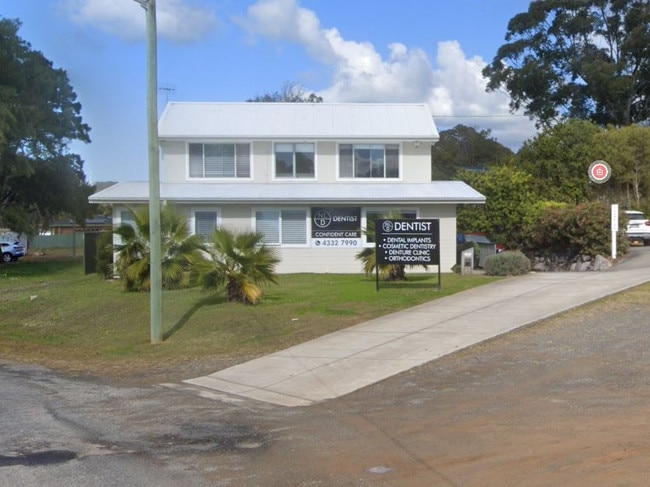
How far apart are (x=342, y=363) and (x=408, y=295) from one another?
6.87m

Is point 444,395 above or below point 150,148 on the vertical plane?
below

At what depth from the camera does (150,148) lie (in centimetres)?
1471

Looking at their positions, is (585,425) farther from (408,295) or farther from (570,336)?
(408,295)

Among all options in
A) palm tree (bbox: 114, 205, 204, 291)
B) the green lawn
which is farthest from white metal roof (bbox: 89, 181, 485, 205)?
palm tree (bbox: 114, 205, 204, 291)

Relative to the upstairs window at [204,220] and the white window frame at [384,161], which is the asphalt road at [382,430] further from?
the white window frame at [384,161]

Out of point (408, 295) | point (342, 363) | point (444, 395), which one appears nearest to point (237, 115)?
point (408, 295)

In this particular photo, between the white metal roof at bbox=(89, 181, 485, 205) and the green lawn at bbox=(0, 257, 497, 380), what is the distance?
427 centimetres

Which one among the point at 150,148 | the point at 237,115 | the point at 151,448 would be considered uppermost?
the point at 237,115

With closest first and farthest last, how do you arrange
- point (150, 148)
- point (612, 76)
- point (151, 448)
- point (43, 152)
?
1. point (151, 448)
2. point (150, 148)
3. point (43, 152)
4. point (612, 76)

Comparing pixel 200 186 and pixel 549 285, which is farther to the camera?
pixel 200 186

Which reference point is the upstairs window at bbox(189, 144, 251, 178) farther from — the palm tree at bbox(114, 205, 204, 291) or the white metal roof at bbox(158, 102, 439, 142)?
the palm tree at bbox(114, 205, 204, 291)

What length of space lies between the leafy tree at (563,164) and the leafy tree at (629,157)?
111cm

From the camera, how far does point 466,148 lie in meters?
79.8

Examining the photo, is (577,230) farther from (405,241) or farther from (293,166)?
(293,166)
